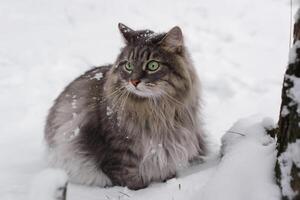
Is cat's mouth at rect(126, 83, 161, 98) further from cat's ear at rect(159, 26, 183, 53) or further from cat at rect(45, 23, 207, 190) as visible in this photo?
cat's ear at rect(159, 26, 183, 53)

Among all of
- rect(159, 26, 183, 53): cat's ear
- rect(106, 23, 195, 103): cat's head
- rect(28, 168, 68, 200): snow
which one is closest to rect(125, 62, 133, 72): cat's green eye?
rect(106, 23, 195, 103): cat's head

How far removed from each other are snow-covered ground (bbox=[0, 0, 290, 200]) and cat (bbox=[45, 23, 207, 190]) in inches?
5.8

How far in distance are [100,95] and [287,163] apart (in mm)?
1906

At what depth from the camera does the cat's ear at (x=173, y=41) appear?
301cm

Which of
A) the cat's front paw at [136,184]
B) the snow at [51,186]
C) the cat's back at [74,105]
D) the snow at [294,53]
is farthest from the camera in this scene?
the cat's back at [74,105]

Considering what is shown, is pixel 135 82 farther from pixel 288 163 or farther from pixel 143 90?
pixel 288 163

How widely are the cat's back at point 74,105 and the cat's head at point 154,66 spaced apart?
1.46 feet

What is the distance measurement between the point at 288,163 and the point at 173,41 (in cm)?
140

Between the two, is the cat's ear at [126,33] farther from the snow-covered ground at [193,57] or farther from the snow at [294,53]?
the snow at [294,53]

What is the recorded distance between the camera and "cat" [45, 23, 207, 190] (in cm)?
306

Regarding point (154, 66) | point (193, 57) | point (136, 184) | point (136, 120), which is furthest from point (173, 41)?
point (193, 57)

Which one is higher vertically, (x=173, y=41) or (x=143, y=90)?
(x=173, y=41)

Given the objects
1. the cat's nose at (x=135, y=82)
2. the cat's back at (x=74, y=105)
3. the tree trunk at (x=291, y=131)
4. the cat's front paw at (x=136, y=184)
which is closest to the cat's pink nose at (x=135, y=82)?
the cat's nose at (x=135, y=82)

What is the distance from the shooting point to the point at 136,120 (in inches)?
128
